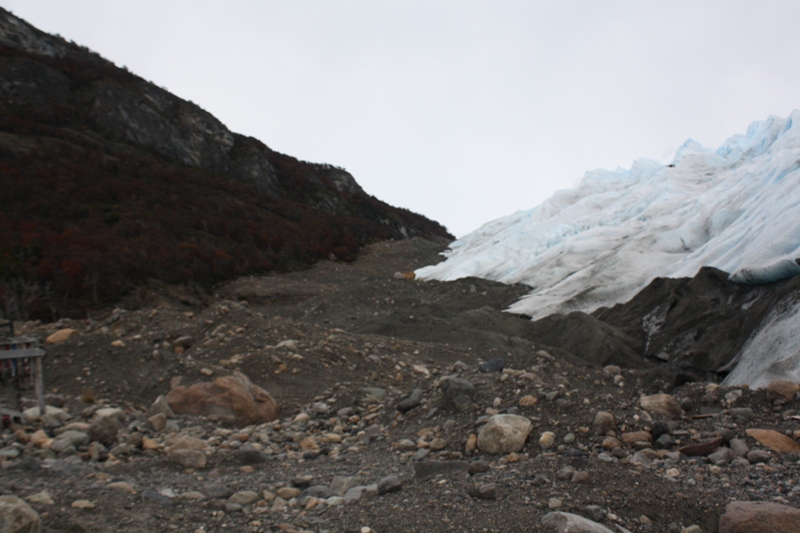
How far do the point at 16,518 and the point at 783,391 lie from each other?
485 centimetres

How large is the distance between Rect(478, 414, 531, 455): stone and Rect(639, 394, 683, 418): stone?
92 centimetres

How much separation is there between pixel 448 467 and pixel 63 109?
1382 inches

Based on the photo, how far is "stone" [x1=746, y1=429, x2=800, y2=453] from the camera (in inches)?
136

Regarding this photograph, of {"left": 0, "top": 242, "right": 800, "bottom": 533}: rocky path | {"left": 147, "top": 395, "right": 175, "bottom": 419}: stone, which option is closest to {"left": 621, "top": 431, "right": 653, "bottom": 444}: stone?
{"left": 0, "top": 242, "right": 800, "bottom": 533}: rocky path

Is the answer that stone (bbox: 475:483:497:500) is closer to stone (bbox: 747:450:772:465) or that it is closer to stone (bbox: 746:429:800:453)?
stone (bbox: 747:450:772:465)

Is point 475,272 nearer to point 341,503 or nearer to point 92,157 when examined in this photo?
point 92,157

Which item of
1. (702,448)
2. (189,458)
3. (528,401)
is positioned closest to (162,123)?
(189,458)

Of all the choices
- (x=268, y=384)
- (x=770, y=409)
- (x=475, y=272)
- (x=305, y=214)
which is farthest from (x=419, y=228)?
(x=770, y=409)

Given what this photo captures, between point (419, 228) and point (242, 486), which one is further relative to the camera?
point (419, 228)

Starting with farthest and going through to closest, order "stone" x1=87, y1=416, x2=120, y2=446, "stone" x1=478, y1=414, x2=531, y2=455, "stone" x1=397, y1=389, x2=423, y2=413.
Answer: "stone" x1=397, y1=389, x2=423, y2=413 → "stone" x1=87, y1=416, x2=120, y2=446 → "stone" x1=478, y1=414, x2=531, y2=455

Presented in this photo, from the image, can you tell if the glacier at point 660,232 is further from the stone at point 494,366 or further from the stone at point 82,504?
the stone at point 82,504

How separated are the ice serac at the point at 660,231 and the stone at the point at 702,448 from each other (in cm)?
649

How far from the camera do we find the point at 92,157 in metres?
27.1

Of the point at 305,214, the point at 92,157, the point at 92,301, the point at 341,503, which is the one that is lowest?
the point at 341,503
